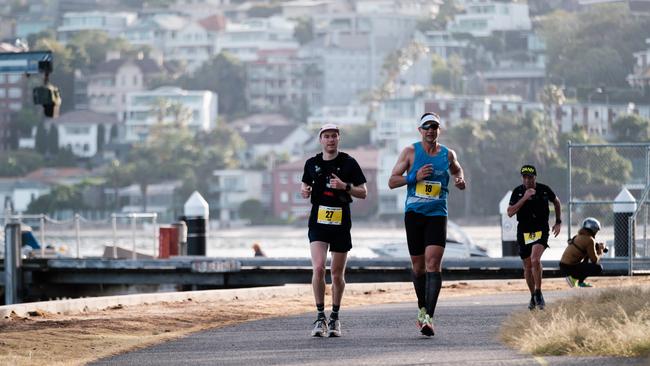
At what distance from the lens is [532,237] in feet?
63.5

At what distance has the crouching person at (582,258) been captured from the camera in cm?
2433

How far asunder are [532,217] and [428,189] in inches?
121

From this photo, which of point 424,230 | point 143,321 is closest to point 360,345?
point 424,230

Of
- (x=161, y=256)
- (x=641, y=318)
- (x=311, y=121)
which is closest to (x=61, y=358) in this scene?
(x=641, y=318)

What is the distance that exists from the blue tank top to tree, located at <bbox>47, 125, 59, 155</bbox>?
166m

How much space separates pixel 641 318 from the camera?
→ 1551 cm

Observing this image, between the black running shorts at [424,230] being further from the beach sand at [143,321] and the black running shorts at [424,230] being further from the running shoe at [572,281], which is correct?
the running shoe at [572,281]

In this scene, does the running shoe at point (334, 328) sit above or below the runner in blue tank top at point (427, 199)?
below

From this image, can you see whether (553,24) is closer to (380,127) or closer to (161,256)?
(380,127)

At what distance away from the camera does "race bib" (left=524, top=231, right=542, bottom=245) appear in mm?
19297

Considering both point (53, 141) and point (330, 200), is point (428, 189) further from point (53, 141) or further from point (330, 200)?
point (53, 141)

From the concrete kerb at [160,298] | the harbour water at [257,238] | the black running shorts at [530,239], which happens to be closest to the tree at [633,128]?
the harbour water at [257,238]

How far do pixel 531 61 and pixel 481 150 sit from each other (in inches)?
2349

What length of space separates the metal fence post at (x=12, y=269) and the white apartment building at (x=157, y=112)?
476ft
